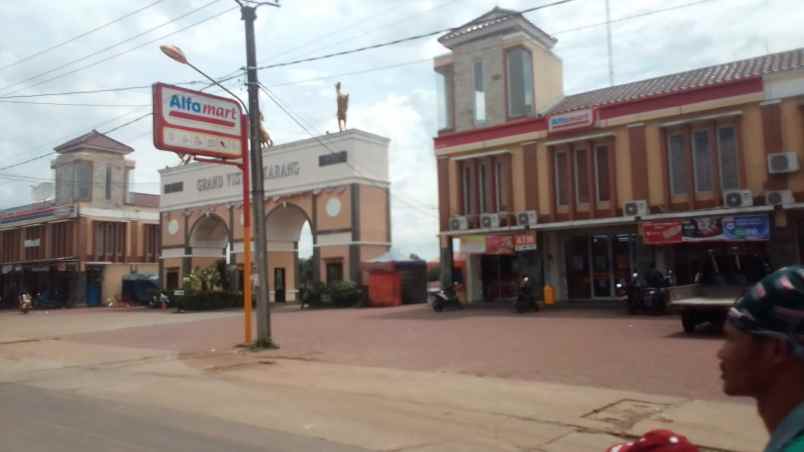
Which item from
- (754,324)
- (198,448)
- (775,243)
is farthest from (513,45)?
(754,324)

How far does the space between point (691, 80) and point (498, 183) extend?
7.73m

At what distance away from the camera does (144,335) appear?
72.4ft

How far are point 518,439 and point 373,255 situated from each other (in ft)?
95.7

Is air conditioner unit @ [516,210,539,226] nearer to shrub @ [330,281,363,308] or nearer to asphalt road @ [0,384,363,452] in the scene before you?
shrub @ [330,281,363,308]

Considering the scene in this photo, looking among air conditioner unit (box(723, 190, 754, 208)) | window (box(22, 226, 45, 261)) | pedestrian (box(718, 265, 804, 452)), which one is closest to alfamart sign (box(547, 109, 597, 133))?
air conditioner unit (box(723, 190, 754, 208))

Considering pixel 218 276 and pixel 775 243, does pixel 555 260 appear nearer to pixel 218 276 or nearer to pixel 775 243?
pixel 775 243

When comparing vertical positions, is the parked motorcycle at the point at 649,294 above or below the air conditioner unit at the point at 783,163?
below

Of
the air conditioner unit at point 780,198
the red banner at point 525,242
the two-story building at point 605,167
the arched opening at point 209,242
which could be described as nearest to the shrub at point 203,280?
the arched opening at point 209,242

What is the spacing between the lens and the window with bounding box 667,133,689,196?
863 inches

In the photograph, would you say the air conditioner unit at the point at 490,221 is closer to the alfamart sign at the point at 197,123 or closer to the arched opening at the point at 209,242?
the alfamart sign at the point at 197,123

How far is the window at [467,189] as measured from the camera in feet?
87.7

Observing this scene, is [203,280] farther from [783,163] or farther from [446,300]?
[783,163]

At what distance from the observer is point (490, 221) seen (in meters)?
25.5

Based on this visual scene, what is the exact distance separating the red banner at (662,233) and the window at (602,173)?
2.25m
